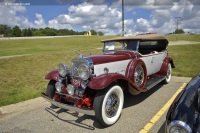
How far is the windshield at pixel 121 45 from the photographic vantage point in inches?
213

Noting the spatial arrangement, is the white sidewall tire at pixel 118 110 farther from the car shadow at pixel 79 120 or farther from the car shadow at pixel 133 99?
the car shadow at pixel 133 99

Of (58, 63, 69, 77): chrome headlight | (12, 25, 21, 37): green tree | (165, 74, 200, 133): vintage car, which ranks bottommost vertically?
(165, 74, 200, 133): vintage car

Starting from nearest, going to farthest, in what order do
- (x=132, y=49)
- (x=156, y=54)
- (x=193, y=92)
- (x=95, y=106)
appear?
(x=193, y=92) < (x=95, y=106) < (x=132, y=49) < (x=156, y=54)

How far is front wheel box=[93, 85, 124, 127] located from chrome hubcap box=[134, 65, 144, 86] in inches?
38.9

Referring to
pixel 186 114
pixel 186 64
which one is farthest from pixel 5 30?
pixel 186 114

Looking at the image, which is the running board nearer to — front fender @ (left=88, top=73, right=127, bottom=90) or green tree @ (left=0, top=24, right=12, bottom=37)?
front fender @ (left=88, top=73, right=127, bottom=90)

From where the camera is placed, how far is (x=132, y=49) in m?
5.37

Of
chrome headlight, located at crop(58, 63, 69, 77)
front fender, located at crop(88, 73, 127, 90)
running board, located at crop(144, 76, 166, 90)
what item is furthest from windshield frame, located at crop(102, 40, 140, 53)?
chrome headlight, located at crop(58, 63, 69, 77)

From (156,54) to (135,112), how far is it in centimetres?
252

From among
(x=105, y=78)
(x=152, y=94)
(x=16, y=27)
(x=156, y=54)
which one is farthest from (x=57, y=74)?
(x=16, y=27)

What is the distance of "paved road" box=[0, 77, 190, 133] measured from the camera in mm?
3736

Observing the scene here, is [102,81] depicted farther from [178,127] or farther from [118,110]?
[178,127]

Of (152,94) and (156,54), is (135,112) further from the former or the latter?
(156,54)

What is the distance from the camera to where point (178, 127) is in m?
2.06
